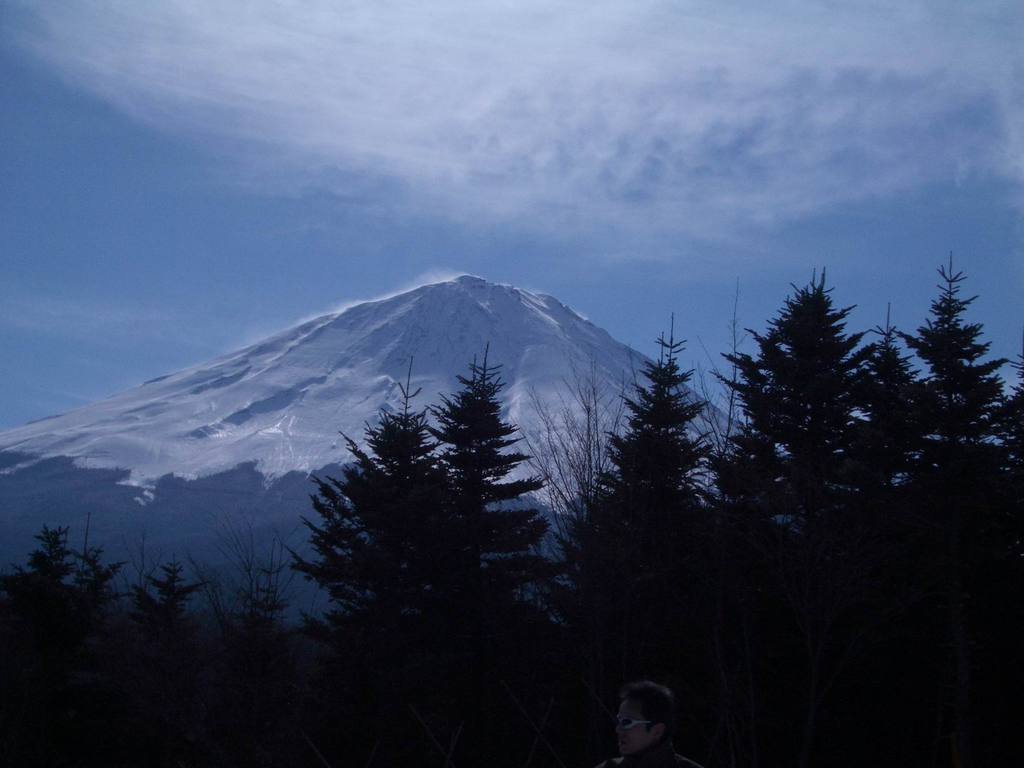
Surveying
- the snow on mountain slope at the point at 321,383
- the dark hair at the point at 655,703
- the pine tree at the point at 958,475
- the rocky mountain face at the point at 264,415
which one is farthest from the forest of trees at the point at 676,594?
the snow on mountain slope at the point at 321,383

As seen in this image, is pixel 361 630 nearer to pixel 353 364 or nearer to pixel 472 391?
pixel 472 391

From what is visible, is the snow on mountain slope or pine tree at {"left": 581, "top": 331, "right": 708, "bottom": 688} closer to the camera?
pine tree at {"left": 581, "top": 331, "right": 708, "bottom": 688}

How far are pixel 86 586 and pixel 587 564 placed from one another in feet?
44.1

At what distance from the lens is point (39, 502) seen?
88188 millimetres

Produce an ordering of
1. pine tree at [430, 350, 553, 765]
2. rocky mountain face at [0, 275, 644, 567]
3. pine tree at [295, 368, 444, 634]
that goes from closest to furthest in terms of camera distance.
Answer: pine tree at [430, 350, 553, 765] < pine tree at [295, 368, 444, 634] < rocky mountain face at [0, 275, 644, 567]

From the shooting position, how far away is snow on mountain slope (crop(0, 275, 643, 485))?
88.8m

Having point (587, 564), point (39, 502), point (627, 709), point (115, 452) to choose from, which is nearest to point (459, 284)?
point (115, 452)

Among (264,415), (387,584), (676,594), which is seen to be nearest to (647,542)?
(676,594)

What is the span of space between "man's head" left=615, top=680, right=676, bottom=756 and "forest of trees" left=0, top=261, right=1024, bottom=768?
26.8 ft

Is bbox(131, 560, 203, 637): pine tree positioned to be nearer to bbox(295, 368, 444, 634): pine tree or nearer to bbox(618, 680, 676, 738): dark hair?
bbox(295, 368, 444, 634): pine tree

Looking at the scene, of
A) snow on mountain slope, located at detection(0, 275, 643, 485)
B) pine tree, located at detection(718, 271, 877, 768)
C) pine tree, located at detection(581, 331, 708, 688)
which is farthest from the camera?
snow on mountain slope, located at detection(0, 275, 643, 485)

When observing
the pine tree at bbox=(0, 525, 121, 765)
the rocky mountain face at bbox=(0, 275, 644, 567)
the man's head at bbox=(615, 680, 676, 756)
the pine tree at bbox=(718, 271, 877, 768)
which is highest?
the rocky mountain face at bbox=(0, 275, 644, 567)

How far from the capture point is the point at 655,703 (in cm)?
491

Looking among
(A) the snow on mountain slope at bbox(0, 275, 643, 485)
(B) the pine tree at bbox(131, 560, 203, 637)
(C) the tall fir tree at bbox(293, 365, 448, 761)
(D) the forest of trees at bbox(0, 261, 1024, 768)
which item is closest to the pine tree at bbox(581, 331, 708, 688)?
(D) the forest of trees at bbox(0, 261, 1024, 768)
